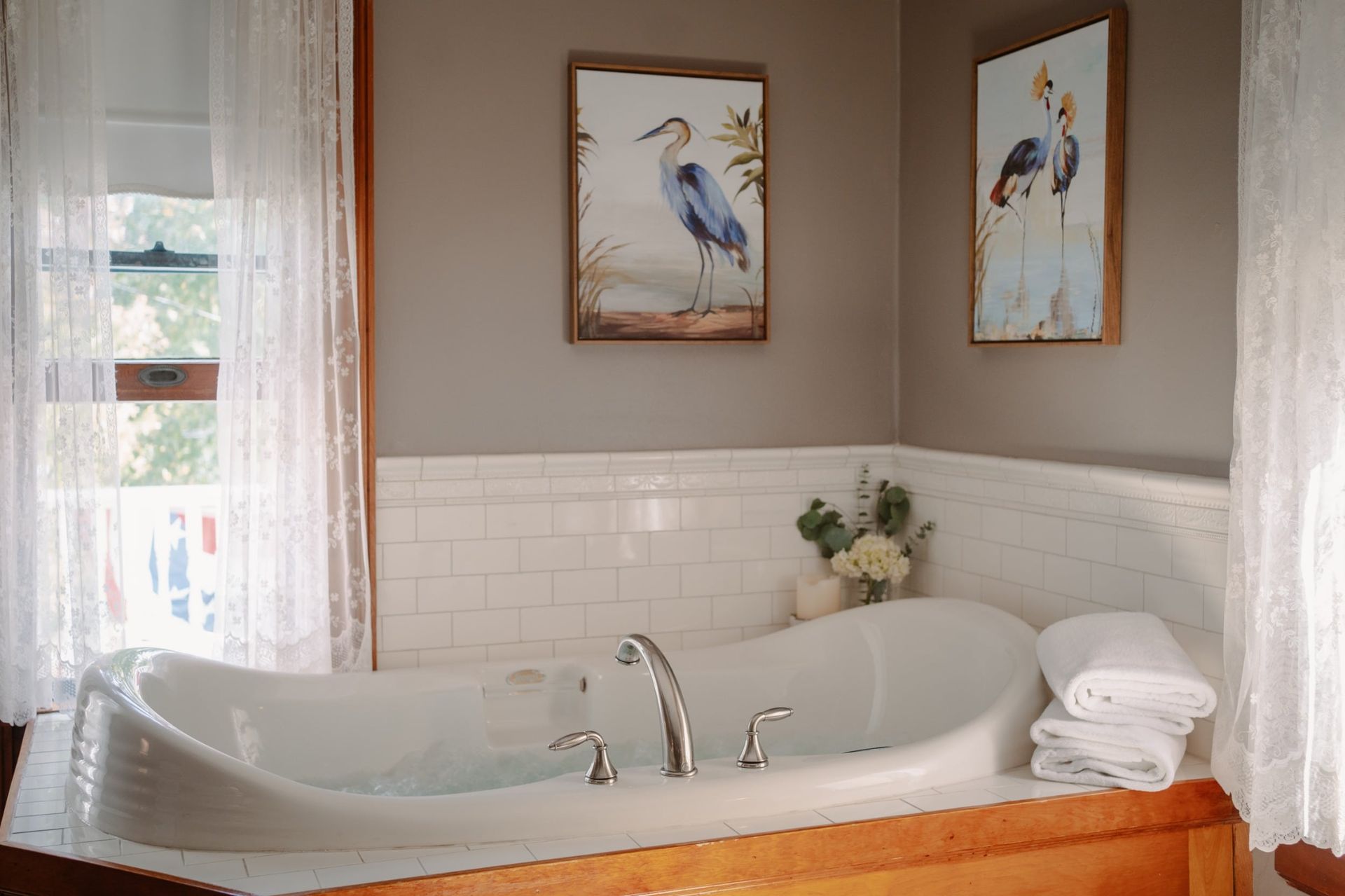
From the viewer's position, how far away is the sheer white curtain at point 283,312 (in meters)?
3.08

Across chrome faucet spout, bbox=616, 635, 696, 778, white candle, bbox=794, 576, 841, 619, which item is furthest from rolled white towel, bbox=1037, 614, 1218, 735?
white candle, bbox=794, 576, 841, 619

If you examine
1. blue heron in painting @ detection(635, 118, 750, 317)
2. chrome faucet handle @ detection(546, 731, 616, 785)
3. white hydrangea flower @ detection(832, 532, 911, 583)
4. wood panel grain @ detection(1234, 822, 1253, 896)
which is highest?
blue heron in painting @ detection(635, 118, 750, 317)

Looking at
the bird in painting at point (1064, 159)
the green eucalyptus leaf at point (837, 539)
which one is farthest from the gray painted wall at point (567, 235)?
the bird in painting at point (1064, 159)

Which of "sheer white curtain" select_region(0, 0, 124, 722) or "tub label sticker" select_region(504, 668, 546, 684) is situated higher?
"sheer white curtain" select_region(0, 0, 124, 722)

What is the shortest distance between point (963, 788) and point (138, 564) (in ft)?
7.12

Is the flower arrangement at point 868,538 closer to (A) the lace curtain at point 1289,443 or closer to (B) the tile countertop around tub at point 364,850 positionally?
(B) the tile countertop around tub at point 364,850

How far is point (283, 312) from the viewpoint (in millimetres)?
3131

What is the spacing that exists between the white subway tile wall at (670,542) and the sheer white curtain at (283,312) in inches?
9.9

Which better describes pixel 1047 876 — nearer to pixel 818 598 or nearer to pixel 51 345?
pixel 818 598

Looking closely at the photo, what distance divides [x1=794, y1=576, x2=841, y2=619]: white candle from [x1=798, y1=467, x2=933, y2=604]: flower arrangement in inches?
2.2

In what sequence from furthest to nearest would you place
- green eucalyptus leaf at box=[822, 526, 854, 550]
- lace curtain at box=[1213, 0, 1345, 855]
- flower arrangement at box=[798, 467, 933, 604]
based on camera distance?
1. green eucalyptus leaf at box=[822, 526, 854, 550]
2. flower arrangement at box=[798, 467, 933, 604]
3. lace curtain at box=[1213, 0, 1345, 855]

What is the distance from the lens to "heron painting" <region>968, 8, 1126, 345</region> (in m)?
2.90

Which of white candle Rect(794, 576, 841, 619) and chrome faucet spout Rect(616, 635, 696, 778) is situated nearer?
chrome faucet spout Rect(616, 635, 696, 778)

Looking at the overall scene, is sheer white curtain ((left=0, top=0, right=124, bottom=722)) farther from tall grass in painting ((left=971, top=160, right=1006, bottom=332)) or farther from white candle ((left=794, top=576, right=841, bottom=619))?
tall grass in painting ((left=971, top=160, right=1006, bottom=332))
